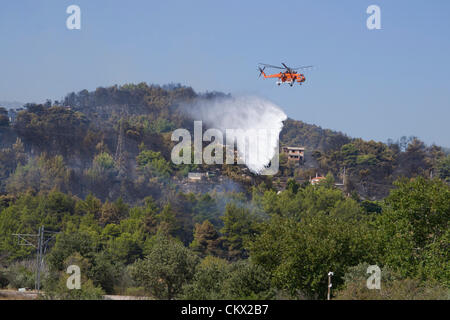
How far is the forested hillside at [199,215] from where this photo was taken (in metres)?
42.3

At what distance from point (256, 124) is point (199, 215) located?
3007 cm

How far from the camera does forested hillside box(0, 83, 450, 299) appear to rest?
42.3 meters

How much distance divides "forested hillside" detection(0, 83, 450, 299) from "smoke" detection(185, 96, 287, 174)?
4.08 m

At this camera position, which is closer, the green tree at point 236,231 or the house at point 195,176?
the green tree at point 236,231

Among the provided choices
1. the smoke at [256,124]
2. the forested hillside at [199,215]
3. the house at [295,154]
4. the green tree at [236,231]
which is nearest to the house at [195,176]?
the forested hillside at [199,215]

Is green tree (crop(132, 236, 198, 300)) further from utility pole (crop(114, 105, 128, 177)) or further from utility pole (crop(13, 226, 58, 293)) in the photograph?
utility pole (crop(114, 105, 128, 177))

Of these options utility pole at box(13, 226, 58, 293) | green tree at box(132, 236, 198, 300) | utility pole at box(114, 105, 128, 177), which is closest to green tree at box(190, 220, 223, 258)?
utility pole at box(13, 226, 58, 293)

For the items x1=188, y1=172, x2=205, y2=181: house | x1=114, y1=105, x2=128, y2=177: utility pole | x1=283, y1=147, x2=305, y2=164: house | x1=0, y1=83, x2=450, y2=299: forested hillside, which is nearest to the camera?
x1=0, y1=83, x2=450, y2=299: forested hillside

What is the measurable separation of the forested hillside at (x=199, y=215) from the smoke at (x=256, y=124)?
4083mm

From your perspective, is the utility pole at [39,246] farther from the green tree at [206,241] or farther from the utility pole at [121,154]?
the utility pole at [121,154]

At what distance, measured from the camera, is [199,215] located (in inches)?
4040

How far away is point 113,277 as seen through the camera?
178 feet

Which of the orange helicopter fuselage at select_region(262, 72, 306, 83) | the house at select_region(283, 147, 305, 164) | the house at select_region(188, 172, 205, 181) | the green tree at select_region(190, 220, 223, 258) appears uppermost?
the orange helicopter fuselage at select_region(262, 72, 306, 83)
